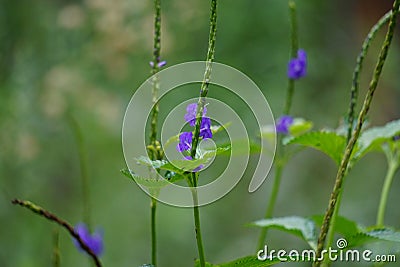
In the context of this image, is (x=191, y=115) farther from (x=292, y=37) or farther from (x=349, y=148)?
(x=292, y=37)

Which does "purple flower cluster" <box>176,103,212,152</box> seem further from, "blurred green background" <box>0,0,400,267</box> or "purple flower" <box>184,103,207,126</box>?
"blurred green background" <box>0,0,400,267</box>

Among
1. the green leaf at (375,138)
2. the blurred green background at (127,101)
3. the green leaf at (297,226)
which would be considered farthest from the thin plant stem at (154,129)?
the blurred green background at (127,101)

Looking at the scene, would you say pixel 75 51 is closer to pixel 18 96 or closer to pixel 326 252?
pixel 18 96

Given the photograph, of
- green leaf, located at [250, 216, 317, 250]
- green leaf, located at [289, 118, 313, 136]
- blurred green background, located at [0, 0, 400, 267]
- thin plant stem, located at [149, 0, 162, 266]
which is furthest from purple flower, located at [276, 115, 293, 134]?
blurred green background, located at [0, 0, 400, 267]

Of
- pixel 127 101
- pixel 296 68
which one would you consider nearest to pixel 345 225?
pixel 296 68

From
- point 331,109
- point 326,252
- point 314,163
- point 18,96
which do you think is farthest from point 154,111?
point 314,163

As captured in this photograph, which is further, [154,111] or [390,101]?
[390,101]
